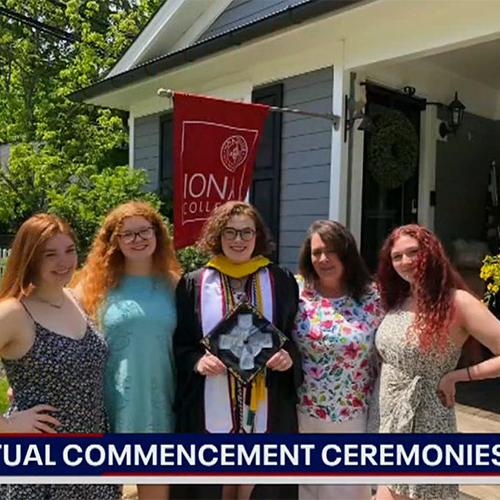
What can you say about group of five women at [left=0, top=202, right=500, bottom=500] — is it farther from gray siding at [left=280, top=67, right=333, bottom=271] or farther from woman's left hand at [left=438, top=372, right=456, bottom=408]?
gray siding at [left=280, top=67, right=333, bottom=271]

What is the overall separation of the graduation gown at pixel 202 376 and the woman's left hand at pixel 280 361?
0.15 feet

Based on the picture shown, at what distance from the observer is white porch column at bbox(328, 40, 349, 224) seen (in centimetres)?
545

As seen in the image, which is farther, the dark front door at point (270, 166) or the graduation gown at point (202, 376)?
the dark front door at point (270, 166)

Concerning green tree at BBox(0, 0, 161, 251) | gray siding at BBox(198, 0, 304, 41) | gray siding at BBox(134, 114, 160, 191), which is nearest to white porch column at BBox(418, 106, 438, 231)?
gray siding at BBox(198, 0, 304, 41)

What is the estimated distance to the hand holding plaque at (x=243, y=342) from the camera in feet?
7.79

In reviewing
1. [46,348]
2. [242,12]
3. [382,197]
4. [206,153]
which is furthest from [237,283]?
[242,12]

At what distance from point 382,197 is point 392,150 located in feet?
1.59

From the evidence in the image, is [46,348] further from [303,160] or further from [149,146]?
[149,146]

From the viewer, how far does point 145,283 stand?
2.51 metres

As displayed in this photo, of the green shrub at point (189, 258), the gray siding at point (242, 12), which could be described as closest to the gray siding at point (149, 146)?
the gray siding at point (242, 12)

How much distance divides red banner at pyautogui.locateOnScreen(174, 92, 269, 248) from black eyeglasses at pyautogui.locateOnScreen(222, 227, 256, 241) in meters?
2.07

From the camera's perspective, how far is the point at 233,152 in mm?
4820

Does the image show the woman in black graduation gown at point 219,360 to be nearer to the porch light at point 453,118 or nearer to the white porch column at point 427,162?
the white porch column at point 427,162

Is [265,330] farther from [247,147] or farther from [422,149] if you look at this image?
[422,149]
